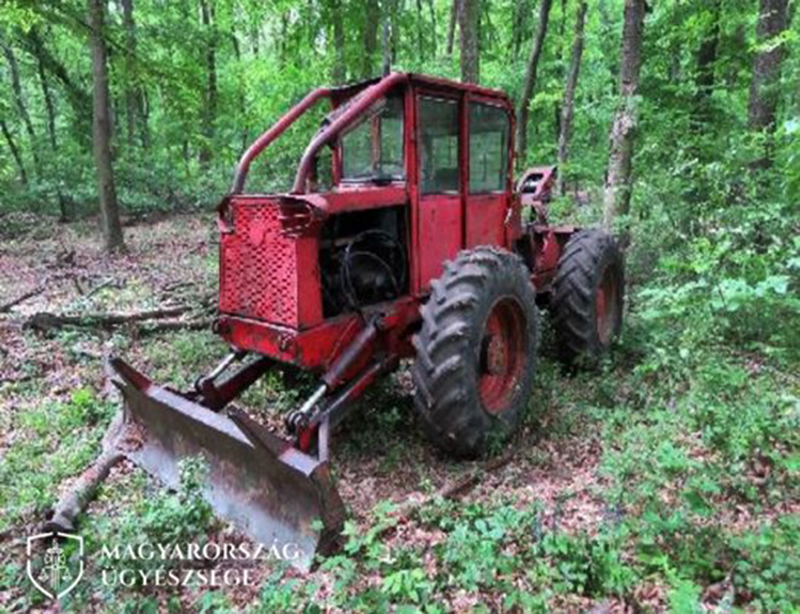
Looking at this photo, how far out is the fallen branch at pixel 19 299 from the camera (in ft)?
25.9

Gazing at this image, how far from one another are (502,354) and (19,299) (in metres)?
6.72

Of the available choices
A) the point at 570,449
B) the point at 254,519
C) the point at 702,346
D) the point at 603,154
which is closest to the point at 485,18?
the point at 603,154

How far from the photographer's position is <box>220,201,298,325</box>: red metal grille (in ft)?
13.3

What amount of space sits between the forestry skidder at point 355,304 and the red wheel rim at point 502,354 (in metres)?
0.01

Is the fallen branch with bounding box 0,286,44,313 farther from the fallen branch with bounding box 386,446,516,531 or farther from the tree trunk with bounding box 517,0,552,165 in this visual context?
the tree trunk with bounding box 517,0,552,165

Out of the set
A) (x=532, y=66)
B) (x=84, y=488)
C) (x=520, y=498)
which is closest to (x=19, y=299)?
(x=84, y=488)

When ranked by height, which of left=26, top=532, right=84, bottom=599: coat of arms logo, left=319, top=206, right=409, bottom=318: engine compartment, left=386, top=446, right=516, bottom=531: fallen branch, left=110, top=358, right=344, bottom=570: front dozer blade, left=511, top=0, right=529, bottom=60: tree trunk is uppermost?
left=511, top=0, right=529, bottom=60: tree trunk

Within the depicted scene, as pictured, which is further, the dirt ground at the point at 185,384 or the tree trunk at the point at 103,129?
the tree trunk at the point at 103,129

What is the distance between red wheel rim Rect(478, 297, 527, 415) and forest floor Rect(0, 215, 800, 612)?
38cm

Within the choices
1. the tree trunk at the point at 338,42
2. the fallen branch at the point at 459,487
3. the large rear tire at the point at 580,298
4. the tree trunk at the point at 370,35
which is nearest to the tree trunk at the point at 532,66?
the tree trunk at the point at 370,35

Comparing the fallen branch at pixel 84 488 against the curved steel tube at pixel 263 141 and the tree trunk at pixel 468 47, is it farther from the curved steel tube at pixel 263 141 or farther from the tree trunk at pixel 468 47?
the tree trunk at pixel 468 47

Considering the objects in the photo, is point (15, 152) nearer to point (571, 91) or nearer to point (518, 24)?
point (518, 24)

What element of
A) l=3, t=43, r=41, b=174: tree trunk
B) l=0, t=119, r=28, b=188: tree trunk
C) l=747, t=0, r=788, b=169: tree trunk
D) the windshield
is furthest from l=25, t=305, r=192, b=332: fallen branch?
l=0, t=119, r=28, b=188: tree trunk

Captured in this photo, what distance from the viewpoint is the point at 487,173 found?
5.46 meters
